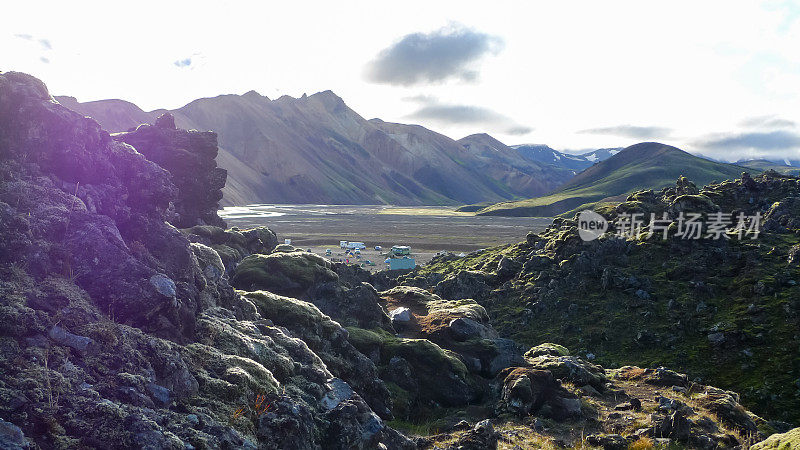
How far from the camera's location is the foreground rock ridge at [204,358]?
32.6 feet

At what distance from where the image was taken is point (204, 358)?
527 inches

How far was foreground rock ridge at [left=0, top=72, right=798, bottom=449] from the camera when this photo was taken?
9.95m

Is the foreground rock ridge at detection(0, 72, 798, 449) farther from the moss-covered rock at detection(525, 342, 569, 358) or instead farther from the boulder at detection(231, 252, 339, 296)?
the moss-covered rock at detection(525, 342, 569, 358)

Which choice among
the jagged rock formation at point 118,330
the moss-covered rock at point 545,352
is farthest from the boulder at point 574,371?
the jagged rock formation at point 118,330

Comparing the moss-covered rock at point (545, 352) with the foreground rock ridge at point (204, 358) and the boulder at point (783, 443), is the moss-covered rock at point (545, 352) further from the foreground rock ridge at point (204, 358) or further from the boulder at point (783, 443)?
the boulder at point (783, 443)

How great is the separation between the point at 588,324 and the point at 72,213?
156ft

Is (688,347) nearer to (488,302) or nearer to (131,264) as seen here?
(488,302)

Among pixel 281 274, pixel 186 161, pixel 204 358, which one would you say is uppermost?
pixel 186 161

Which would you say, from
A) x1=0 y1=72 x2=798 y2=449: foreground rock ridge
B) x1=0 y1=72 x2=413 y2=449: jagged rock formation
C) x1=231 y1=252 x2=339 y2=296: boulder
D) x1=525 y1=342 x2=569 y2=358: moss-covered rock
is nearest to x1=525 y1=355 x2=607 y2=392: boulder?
x1=0 y1=72 x2=798 y2=449: foreground rock ridge

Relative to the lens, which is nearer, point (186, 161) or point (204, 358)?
point (204, 358)

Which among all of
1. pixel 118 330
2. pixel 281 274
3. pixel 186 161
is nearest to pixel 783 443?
pixel 118 330

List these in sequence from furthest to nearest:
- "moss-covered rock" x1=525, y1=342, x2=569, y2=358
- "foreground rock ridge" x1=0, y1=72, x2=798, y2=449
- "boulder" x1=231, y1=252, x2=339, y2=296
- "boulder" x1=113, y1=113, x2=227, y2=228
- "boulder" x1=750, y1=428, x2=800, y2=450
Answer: "boulder" x1=113, y1=113, x2=227, y2=228
"moss-covered rock" x1=525, y1=342, x2=569, y2=358
"boulder" x1=231, y1=252, x2=339, y2=296
"boulder" x1=750, y1=428, x2=800, y2=450
"foreground rock ridge" x1=0, y1=72, x2=798, y2=449

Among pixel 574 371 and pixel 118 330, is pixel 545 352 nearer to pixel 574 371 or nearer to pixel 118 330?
pixel 574 371

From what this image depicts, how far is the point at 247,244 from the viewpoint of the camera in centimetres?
4672
